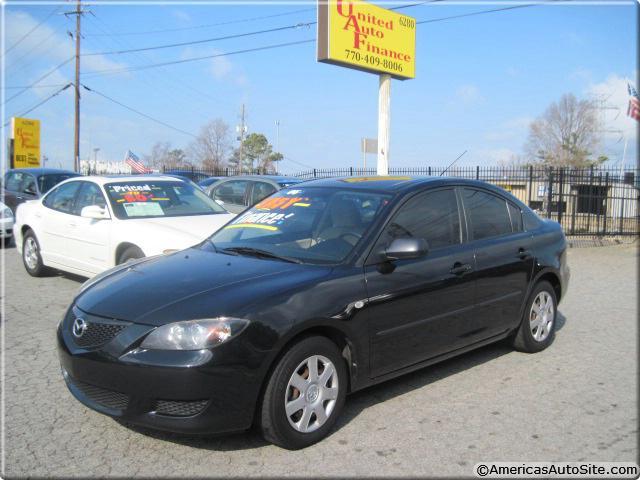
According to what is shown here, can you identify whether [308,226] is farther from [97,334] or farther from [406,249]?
[97,334]

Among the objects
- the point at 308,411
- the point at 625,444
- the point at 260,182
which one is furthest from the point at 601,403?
the point at 260,182

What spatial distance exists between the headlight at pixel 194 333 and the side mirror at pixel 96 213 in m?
4.60

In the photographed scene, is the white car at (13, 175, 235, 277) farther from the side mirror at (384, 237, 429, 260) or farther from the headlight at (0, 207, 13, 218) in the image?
the headlight at (0, 207, 13, 218)

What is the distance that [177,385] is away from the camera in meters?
3.25

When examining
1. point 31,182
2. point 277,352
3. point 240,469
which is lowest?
point 240,469

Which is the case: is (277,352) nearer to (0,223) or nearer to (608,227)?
(0,223)

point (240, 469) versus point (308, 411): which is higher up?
point (308, 411)

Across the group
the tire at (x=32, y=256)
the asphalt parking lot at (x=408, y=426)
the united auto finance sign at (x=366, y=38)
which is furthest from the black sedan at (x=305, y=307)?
the united auto finance sign at (x=366, y=38)

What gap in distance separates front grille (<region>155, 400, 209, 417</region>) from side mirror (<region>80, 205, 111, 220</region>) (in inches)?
185

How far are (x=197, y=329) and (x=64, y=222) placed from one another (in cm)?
570

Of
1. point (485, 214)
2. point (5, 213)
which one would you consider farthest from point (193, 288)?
point (5, 213)

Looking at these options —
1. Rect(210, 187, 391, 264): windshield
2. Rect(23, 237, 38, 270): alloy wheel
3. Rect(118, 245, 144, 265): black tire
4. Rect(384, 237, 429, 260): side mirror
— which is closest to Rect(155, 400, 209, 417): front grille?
Rect(210, 187, 391, 264): windshield

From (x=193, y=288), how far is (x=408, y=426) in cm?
164

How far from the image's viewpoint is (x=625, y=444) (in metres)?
3.72
